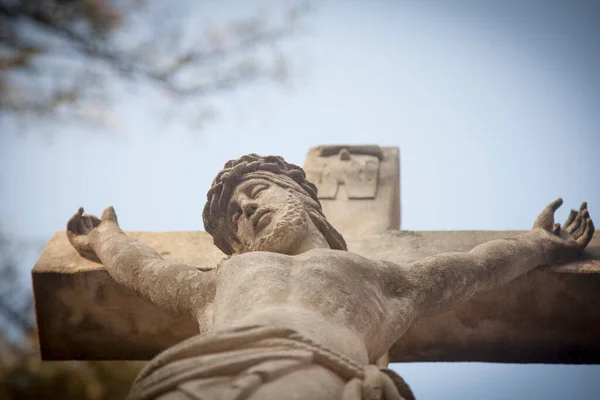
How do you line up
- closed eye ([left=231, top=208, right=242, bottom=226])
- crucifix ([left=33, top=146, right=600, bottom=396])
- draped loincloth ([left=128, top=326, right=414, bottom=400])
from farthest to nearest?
crucifix ([left=33, top=146, right=600, bottom=396]) < closed eye ([left=231, top=208, right=242, bottom=226]) < draped loincloth ([left=128, top=326, right=414, bottom=400])

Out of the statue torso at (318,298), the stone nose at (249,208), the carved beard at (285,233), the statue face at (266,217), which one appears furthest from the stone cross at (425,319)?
the statue torso at (318,298)

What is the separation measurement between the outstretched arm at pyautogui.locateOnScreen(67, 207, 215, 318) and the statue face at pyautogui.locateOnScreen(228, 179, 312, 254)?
34 centimetres

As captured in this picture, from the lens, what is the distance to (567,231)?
256 inches

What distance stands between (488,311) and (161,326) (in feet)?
6.29

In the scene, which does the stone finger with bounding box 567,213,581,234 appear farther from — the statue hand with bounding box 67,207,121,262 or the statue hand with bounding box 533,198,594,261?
the statue hand with bounding box 67,207,121,262

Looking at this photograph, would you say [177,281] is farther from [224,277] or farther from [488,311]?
[488,311]

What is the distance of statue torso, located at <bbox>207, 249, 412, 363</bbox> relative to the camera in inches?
169

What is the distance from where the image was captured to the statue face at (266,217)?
17.1 feet

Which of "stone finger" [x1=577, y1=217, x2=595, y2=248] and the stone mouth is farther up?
the stone mouth

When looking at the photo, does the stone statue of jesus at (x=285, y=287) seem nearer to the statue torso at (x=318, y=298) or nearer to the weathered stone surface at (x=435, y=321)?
the statue torso at (x=318, y=298)

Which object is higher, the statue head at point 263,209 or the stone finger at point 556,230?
the statue head at point 263,209

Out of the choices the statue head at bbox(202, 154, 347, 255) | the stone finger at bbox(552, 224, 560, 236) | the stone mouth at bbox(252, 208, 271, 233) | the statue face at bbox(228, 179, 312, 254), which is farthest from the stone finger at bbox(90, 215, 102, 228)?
the stone finger at bbox(552, 224, 560, 236)

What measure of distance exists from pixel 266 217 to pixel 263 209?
6 centimetres

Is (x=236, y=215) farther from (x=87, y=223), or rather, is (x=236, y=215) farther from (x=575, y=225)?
(x=575, y=225)
